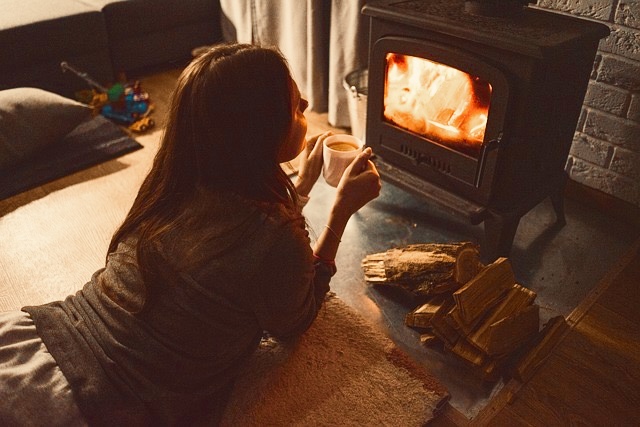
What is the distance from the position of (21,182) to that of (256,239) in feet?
5.00

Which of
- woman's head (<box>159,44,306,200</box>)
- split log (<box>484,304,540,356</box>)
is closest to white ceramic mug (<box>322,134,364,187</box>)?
woman's head (<box>159,44,306,200</box>)

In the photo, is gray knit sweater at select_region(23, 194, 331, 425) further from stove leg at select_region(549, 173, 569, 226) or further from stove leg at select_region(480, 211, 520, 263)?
stove leg at select_region(549, 173, 569, 226)

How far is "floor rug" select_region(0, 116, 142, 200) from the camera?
6.89ft

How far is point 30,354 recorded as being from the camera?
969mm

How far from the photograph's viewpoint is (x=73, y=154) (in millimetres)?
2268

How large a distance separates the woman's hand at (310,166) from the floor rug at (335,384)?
0.36m

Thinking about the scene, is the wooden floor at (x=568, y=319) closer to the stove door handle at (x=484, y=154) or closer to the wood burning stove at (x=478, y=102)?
the wood burning stove at (x=478, y=102)

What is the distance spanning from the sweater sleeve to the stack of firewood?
445 mm

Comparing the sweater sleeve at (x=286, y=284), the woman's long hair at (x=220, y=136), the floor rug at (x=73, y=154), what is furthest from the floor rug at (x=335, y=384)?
the floor rug at (x=73, y=154)

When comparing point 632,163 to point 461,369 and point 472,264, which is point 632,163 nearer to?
point 472,264

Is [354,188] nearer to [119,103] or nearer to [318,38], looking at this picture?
[318,38]

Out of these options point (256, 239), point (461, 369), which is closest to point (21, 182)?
point (256, 239)

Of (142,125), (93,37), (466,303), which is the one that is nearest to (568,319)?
(466,303)

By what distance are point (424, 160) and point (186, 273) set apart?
0.98m
